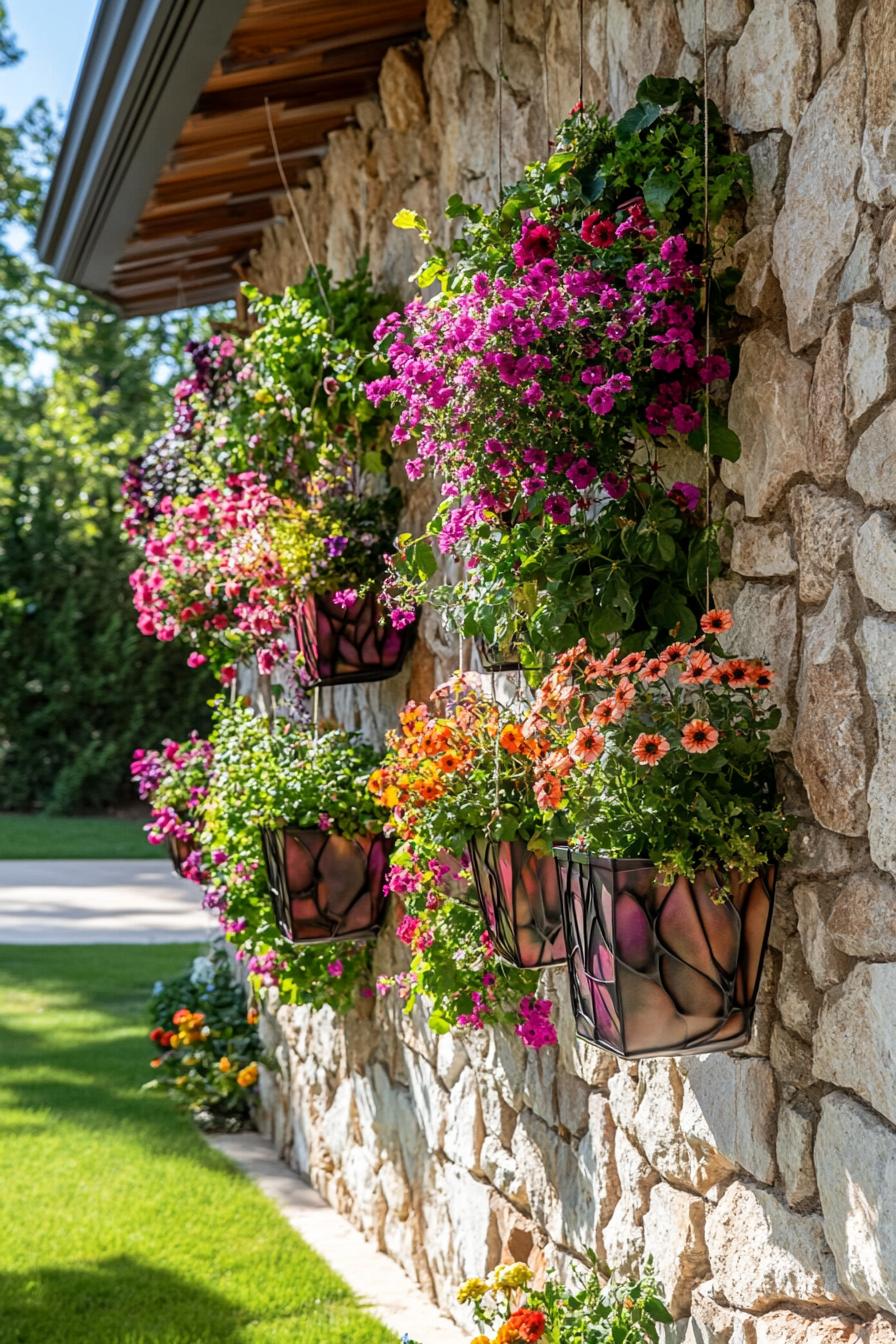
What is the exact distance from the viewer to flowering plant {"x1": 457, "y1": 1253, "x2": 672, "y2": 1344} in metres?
2.12

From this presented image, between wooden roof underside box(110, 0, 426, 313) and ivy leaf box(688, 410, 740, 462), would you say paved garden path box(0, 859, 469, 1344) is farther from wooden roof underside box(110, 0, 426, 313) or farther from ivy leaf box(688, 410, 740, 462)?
wooden roof underside box(110, 0, 426, 313)

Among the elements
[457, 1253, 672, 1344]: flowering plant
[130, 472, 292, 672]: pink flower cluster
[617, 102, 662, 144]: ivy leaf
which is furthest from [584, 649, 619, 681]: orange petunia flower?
[130, 472, 292, 672]: pink flower cluster

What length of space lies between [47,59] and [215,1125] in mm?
14310

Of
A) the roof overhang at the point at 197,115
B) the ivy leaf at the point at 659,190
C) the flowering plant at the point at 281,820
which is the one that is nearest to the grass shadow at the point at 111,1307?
the flowering plant at the point at 281,820

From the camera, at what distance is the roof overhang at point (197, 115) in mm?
3141

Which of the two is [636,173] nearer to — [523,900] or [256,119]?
[523,900]

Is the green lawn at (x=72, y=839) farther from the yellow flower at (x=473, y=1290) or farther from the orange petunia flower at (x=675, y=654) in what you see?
the orange petunia flower at (x=675, y=654)

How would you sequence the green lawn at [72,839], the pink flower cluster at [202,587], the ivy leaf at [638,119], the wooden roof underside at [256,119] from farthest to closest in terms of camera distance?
the green lawn at [72,839]
the pink flower cluster at [202,587]
the wooden roof underside at [256,119]
the ivy leaf at [638,119]

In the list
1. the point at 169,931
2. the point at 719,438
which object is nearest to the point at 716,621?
the point at 719,438

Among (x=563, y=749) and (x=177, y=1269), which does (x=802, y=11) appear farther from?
(x=177, y=1269)

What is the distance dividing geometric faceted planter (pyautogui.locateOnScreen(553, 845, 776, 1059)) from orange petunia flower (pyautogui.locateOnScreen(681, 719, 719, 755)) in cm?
16

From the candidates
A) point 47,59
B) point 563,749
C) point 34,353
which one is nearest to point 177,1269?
point 563,749

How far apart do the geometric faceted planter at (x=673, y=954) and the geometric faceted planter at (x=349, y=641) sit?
159 cm

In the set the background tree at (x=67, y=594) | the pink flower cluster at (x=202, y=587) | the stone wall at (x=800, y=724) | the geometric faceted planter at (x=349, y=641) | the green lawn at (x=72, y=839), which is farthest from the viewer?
the background tree at (x=67, y=594)
